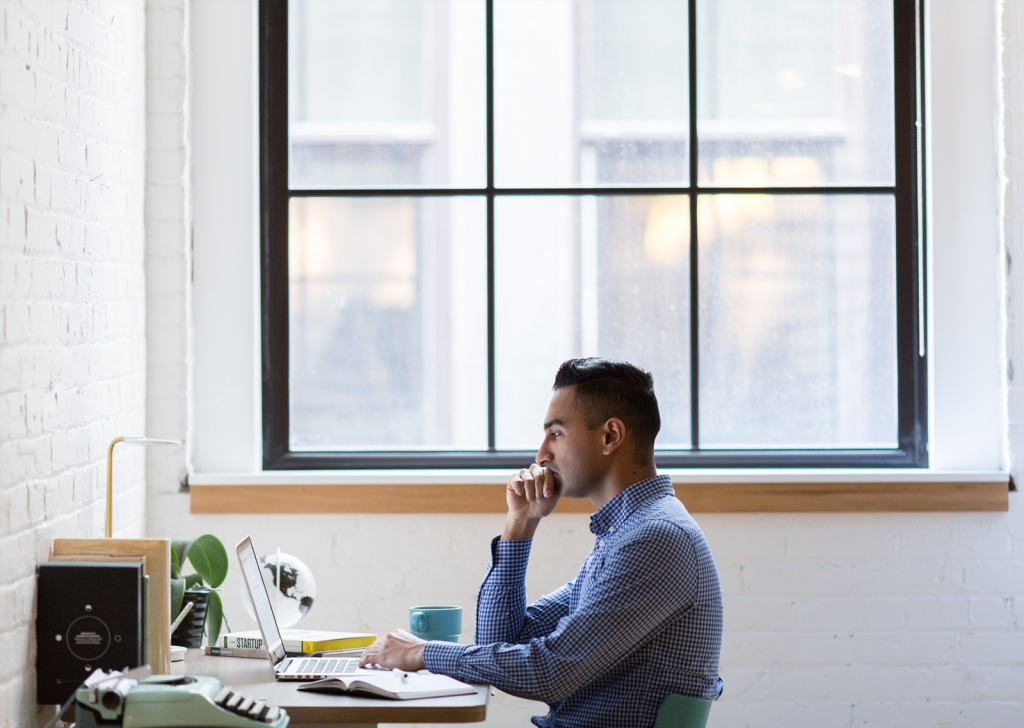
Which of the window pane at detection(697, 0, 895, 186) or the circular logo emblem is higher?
the window pane at detection(697, 0, 895, 186)

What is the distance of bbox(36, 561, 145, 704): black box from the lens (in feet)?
6.56

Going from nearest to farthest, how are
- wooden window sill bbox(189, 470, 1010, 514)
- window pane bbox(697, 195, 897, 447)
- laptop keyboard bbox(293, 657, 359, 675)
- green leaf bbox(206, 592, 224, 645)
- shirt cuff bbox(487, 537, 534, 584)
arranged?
laptop keyboard bbox(293, 657, 359, 675), shirt cuff bbox(487, 537, 534, 584), green leaf bbox(206, 592, 224, 645), wooden window sill bbox(189, 470, 1010, 514), window pane bbox(697, 195, 897, 447)

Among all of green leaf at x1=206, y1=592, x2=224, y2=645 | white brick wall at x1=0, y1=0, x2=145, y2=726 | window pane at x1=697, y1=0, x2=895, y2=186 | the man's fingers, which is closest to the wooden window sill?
white brick wall at x1=0, y1=0, x2=145, y2=726

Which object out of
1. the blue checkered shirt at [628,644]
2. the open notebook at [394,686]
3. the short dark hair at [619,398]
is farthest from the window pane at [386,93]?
the open notebook at [394,686]

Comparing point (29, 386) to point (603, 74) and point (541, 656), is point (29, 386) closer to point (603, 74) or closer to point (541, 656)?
point (541, 656)

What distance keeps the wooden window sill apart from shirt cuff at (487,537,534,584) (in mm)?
606

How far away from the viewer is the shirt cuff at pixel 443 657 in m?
1.91

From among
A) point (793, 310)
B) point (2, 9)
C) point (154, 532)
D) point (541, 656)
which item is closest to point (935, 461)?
point (793, 310)

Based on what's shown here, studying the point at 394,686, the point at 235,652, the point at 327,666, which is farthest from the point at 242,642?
the point at 394,686

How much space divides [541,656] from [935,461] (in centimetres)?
157

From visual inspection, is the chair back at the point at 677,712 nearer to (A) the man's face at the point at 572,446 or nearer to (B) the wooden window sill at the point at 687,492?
(A) the man's face at the point at 572,446

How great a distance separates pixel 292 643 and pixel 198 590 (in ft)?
0.84

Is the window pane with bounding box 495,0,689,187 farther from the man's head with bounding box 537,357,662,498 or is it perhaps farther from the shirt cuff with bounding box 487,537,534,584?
the shirt cuff with bounding box 487,537,534,584

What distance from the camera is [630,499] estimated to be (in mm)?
2051
